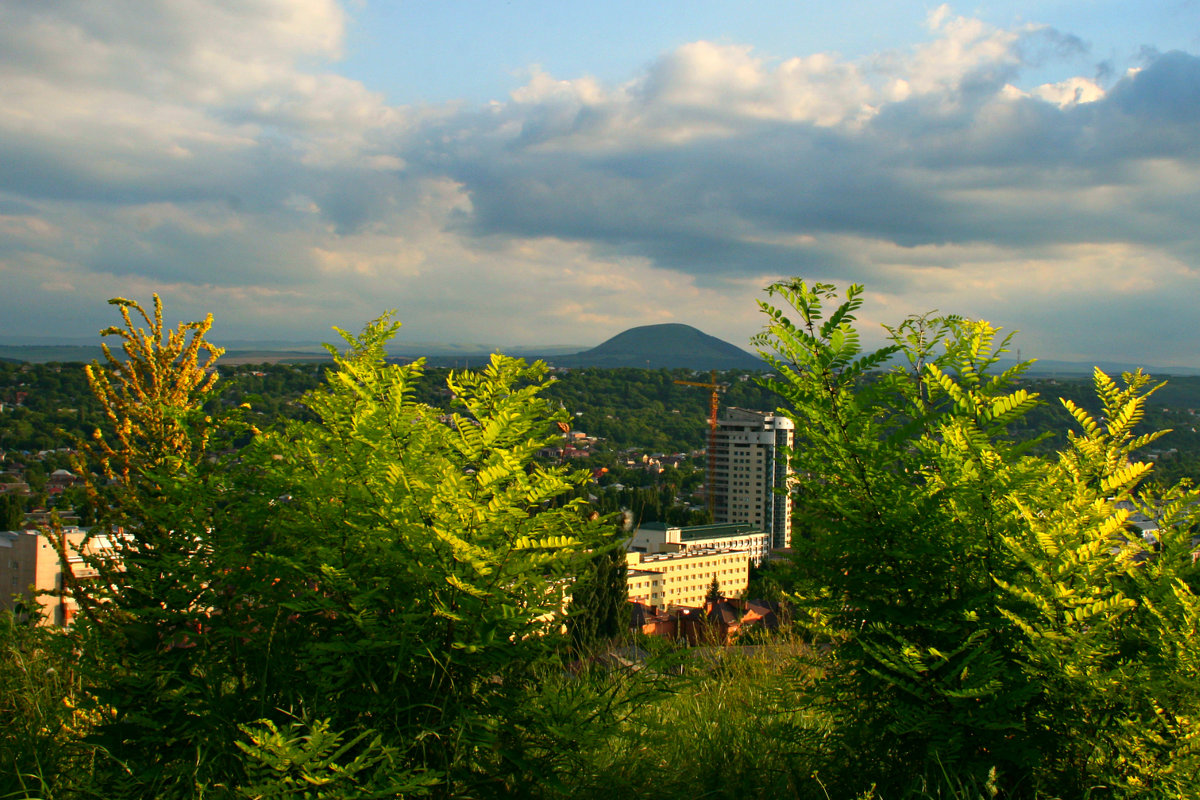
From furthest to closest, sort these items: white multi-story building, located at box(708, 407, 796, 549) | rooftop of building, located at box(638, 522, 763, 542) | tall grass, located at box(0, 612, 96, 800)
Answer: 1. white multi-story building, located at box(708, 407, 796, 549)
2. rooftop of building, located at box(638, 522, 763, 542)
3. tall grass, located at box(0, 612, 96, 800)

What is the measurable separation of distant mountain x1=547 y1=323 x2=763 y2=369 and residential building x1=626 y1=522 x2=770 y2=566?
97060 millimetres

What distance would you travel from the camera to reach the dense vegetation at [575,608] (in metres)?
2.12

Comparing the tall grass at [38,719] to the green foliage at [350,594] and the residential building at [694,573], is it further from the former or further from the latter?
the residential building at [694,573]

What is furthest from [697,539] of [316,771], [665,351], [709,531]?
[665,351]

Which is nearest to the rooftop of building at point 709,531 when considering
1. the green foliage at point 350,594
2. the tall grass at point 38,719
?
the tall grass at point 38,719

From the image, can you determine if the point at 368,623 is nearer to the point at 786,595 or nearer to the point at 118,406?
the point at 786,595

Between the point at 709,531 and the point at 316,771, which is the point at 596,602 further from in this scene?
the point at 709,531

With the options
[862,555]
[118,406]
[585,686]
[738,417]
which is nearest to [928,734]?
[862,555]

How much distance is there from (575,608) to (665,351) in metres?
166

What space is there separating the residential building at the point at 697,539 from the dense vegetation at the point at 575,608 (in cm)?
2085

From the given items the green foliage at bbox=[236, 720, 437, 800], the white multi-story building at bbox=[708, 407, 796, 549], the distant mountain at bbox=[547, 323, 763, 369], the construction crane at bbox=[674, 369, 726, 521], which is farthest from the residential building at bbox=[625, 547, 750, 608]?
the distant mountain at bbox=[547, 323, 763, 369]

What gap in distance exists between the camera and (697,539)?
34000 millimetres

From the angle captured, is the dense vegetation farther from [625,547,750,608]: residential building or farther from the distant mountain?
the distant mountain

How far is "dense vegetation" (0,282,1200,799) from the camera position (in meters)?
2.12
